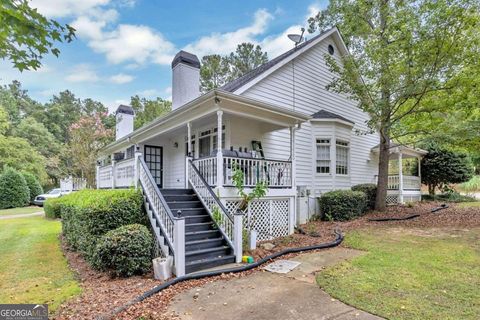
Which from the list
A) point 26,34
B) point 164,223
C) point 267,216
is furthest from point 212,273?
point 26,34

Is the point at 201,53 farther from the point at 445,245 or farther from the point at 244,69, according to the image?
the point at 445,245

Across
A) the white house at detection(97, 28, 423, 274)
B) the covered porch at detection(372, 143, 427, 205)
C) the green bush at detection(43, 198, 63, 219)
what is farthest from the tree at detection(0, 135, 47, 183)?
the covered porch at detection(372, 143, 427, 205)

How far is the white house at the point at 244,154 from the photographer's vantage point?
6941 mm

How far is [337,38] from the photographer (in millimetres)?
14023

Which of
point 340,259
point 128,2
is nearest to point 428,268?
point 340,259

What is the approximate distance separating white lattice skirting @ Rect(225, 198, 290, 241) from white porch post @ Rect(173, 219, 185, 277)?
2132 mm

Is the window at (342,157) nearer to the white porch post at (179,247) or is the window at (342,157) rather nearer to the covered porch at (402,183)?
the covered porch at (402,183)

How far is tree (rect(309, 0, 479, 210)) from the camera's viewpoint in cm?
998

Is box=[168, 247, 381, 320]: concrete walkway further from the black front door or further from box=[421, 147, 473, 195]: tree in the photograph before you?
box=[421, 147, 473, 195]: tree

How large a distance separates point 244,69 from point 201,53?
4.39 meters

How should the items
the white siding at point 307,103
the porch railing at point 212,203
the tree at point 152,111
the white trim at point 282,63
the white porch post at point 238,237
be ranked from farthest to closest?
the tree at point 152,111 → the white siding at point 307,103 → the white trim at point 282,63 → the porch railing at point 212,203 → the white porch post at point 238,237

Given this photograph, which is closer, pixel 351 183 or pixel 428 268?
pixel 428 268

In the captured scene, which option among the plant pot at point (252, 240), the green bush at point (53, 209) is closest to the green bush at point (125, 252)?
the plant pot at point (252, 240)

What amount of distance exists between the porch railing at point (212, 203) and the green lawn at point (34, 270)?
10.3 ft
